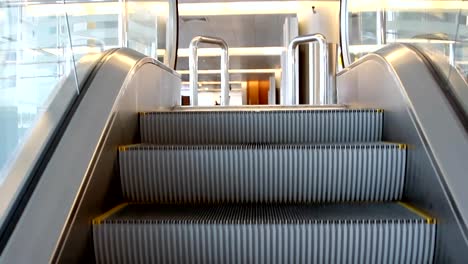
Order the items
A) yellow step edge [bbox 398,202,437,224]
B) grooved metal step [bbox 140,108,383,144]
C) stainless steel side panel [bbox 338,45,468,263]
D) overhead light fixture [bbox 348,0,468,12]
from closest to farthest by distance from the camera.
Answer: stainless steel side panel [bbox 338,45,468,263] < yellow step edge [bbox 398,202,437,224] < overhead light fixture [bbox 348,0,468,12] < grooved metal step [bbox 140,108,383,144]

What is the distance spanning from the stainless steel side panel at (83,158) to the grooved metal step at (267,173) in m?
0.18

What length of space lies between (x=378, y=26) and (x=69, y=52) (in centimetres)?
232

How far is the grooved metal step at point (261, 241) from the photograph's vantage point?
4.56 feet

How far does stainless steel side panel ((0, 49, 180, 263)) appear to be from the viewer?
3.59 feet

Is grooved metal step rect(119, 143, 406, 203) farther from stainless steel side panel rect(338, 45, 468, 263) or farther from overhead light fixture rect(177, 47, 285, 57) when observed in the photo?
overhead light fixture rect(177, 47, 285, 57)

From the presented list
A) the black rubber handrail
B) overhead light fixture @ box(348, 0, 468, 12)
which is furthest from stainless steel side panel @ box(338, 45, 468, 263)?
the black rubber handrail

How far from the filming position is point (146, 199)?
5.56 feet

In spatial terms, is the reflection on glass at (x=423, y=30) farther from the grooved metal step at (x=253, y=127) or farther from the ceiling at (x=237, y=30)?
the ceiling at (x=237, y=30)

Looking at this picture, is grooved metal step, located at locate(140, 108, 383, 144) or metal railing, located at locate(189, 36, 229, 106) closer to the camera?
grooved metal step, located at locate(140, 108, 383, 144)

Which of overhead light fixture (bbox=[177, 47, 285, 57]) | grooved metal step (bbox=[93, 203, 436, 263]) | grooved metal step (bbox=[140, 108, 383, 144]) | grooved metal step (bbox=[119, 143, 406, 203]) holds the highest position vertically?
overhead light fixture (bbox=[177, 47, 285, 57])

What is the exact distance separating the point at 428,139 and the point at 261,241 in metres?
0.62

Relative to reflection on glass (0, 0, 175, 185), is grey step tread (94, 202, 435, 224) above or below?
below

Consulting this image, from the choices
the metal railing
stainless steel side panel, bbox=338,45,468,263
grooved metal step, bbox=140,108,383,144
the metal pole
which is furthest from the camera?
the metal pole

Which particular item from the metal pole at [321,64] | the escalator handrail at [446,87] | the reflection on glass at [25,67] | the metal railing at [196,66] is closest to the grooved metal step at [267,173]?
the escalator handrail at [446,87]
